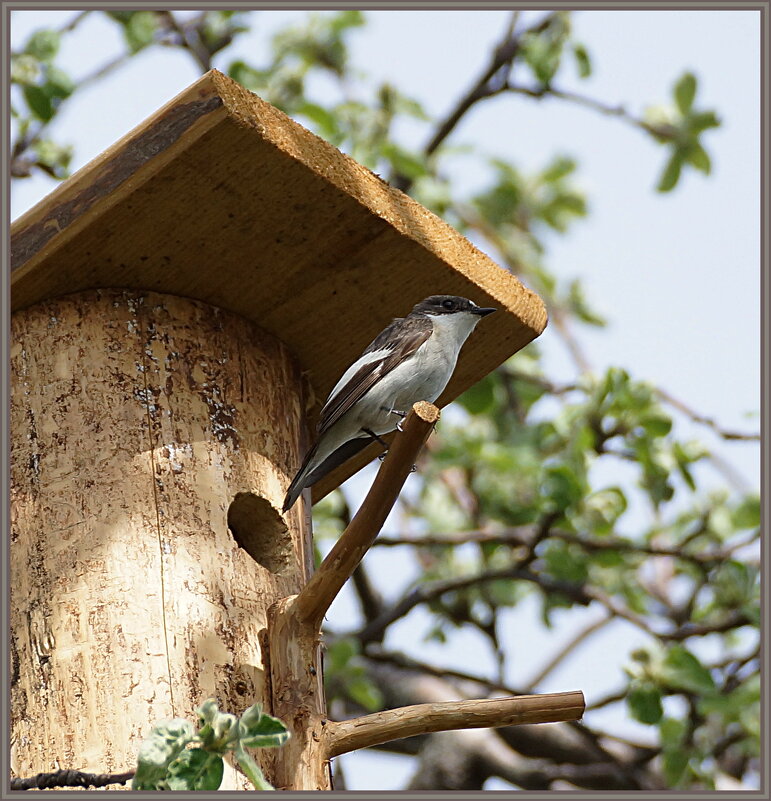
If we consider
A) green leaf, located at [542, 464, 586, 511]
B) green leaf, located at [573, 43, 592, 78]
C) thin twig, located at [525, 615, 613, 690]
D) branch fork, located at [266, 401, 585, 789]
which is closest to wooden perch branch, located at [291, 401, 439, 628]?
branch fork, located at [266, 401, 585, 789]

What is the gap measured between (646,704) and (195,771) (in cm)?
334

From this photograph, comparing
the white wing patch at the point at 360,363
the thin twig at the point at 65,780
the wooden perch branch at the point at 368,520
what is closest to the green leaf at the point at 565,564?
the white wing patch at the point at 360,363

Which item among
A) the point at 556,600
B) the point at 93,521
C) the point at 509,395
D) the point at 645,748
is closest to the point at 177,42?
the point at 509,395

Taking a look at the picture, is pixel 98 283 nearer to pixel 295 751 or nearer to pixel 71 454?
pixel 71 454

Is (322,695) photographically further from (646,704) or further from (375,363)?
(646,704)

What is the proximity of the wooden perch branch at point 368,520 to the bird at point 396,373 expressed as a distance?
2.06 ft

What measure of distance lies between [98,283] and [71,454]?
53cm

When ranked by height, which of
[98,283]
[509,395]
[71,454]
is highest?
[509,395]

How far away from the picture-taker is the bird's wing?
3344mm

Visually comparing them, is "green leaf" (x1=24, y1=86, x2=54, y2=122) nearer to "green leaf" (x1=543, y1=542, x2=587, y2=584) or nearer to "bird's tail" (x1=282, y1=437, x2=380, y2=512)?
"bird's tail" (x1=282, y1=437, x2=380, y2=512)

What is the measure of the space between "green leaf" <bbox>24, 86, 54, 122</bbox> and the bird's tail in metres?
2.09

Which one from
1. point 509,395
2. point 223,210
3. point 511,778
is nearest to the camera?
point 223,210
